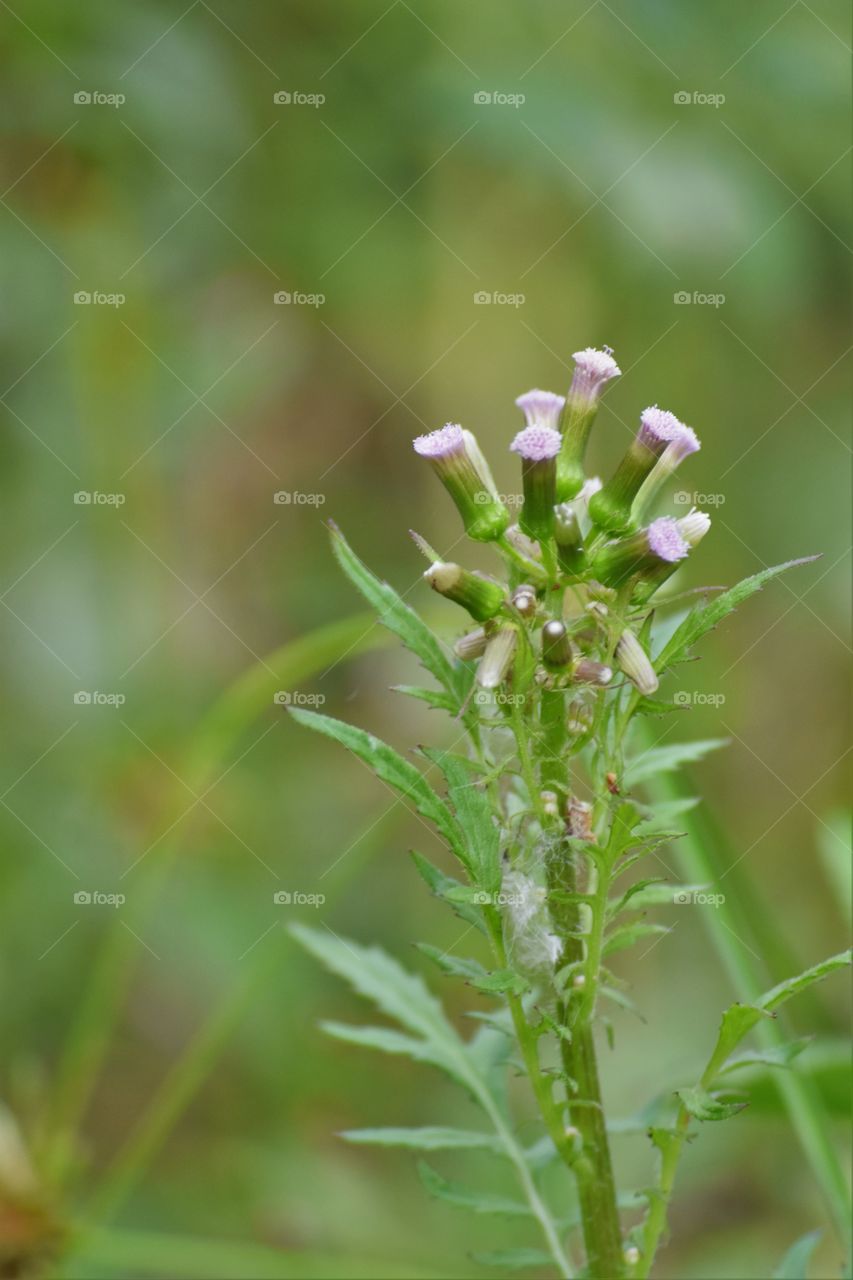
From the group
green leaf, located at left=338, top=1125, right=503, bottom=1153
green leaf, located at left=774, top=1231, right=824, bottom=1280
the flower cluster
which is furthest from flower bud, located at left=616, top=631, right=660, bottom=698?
green leaf, located at left=774, top=1231, right=824, bottom=1280

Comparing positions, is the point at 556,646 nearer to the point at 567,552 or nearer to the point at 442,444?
the point at 567,552

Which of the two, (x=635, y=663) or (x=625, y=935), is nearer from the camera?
(x=635, y=663)

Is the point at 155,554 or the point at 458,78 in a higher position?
the point at 458,78

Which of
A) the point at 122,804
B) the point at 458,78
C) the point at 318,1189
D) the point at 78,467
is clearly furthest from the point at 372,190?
the point at 318,1189

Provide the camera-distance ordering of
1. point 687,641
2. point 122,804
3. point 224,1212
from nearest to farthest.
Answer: point 687,641
point 224,1212
point 122,804

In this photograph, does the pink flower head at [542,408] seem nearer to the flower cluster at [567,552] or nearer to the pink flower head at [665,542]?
the flower cluster at [567,552]

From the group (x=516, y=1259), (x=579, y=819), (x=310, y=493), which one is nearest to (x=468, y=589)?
(x=579, y=819)

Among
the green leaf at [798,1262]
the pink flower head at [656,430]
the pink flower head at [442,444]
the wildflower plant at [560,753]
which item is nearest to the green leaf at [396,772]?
the wildflower plant at [560,753]

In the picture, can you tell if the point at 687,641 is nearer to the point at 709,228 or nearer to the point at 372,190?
the point at 709,228
